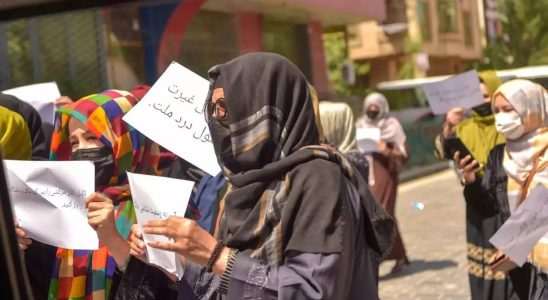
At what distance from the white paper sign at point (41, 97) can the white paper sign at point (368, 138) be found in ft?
12.4

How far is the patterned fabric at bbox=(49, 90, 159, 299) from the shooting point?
295cm

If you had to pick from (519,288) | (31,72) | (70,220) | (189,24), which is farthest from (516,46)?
(70,220)

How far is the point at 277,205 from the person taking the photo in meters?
2.19

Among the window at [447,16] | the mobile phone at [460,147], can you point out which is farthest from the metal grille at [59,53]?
the window at [447,16]

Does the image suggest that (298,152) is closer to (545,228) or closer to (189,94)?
(189,94)

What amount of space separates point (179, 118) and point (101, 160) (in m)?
0.28

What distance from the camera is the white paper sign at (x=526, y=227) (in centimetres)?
371

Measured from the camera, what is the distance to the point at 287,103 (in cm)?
227

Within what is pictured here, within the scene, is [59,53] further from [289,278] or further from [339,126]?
[289,278]

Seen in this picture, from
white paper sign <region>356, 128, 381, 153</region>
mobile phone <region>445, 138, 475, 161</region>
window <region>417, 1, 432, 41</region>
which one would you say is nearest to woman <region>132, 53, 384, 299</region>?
mobile phone <region>445, 138, 475, 161</region>

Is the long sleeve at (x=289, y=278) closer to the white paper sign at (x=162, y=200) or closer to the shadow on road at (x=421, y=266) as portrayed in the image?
the white paper sign at (x=162, y=200)

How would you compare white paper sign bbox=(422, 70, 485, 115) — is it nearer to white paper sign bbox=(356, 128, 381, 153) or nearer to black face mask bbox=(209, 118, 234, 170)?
white paper sign bbox=(356, 128, 381, 153)

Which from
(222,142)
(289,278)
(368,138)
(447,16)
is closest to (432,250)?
(368,138)

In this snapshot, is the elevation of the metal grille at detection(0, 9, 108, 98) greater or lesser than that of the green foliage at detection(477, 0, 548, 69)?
greater
